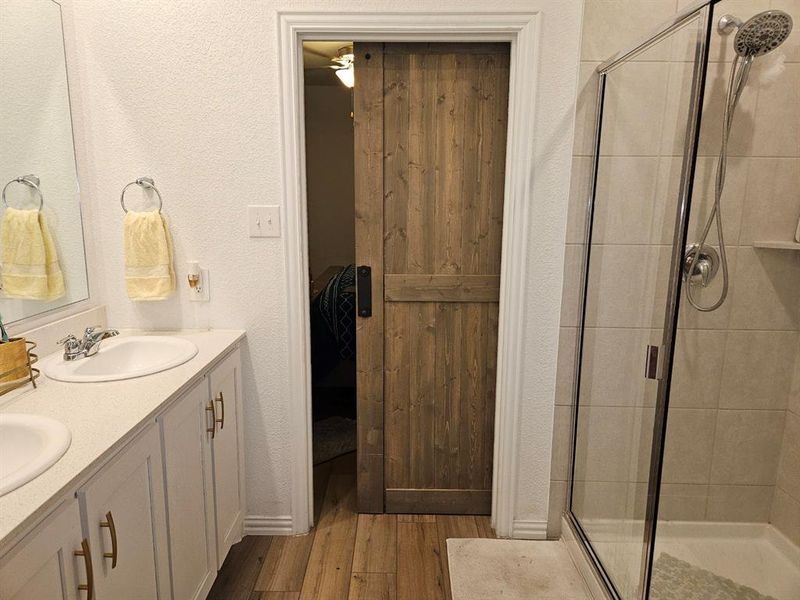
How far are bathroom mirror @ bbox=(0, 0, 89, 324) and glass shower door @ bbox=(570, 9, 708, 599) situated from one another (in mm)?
1908

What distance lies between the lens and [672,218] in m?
1.46

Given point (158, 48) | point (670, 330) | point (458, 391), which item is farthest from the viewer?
point (458, 391)

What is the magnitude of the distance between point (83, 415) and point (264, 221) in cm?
98

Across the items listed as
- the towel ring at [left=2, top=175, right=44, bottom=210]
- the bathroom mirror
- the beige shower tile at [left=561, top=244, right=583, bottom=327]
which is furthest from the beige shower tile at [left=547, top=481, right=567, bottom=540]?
the towel ring at [left=2, top=175, right=44, bottom=210]

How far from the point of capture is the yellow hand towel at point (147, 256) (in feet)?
6.28

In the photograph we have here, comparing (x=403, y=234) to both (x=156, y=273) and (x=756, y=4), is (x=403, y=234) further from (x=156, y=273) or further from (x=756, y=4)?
(x=756, y=4)

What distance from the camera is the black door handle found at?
2.16m

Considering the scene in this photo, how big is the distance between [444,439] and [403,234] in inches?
36.4

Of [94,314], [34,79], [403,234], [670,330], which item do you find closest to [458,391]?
[403,234]

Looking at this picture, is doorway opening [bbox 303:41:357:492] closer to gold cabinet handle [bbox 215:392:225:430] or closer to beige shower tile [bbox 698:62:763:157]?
gold cabinet handle [bbox 215:392:225:430]

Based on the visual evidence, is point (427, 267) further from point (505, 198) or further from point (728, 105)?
point (728, 105)

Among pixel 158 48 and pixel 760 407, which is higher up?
pixel 158 48

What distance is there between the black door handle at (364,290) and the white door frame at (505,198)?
0.75 ft

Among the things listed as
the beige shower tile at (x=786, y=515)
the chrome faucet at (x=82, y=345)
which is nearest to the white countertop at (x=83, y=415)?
the chrome faucet at (x=82, y=345)
